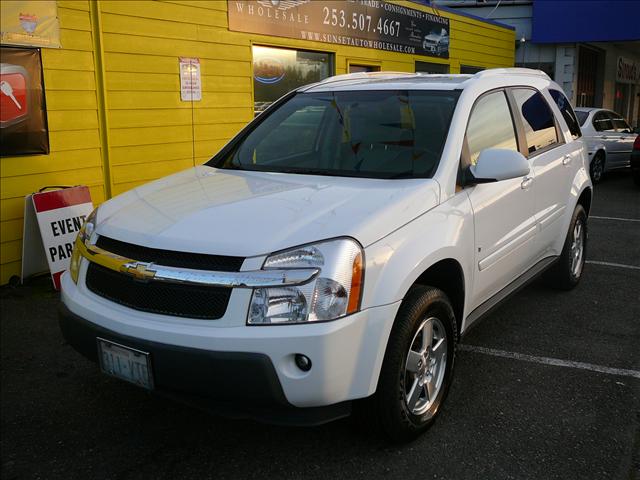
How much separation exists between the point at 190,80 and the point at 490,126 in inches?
195

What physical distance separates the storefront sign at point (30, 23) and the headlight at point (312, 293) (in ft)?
15.0

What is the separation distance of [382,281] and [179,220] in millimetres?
952

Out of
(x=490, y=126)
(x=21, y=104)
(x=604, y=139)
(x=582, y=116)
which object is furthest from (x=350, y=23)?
(x=490, y=126)

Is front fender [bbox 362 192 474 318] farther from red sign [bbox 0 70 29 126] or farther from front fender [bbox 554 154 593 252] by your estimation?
red sign [bbox 0 70 29 126]

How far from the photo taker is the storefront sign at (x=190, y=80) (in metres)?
7.90

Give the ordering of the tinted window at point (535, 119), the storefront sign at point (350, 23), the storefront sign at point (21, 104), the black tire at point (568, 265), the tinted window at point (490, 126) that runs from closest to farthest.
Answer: the tinted window at point (490, 126) → the tinted window at point (535, 119) → the black tire at point (568, 265) → the storefront sign at point (21, 104) → the storefront sign at point (350, 23)

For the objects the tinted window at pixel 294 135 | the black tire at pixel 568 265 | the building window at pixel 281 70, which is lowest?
the black tire at pixel 568 265

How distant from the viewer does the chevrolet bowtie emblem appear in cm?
275

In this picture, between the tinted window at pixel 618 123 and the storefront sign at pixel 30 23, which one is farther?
the tinted window at pixel 618 123

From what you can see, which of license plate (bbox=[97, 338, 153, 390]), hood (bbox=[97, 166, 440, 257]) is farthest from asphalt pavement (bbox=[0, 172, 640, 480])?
hood (bbox=[97, 166, 440, 257])

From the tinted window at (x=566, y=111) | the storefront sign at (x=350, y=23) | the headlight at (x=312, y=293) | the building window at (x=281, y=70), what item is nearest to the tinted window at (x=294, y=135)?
the headlight at (x=312, y=293)

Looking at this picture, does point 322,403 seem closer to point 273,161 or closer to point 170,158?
point 273,161

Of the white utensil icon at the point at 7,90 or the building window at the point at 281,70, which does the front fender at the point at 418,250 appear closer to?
the white utensil icon at the point at 7,90

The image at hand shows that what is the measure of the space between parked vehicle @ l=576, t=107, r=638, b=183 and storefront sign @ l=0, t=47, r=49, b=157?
966 centimetres
